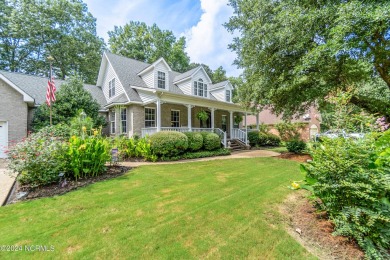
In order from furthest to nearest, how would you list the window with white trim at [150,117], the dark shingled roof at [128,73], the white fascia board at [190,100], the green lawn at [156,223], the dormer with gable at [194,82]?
the dormer with gable at [194,82] → the window with white trim at [150,117] → the dark shingled roof at [128,73] → the white fascia board at [190,100] → the green lawn at [156,223]

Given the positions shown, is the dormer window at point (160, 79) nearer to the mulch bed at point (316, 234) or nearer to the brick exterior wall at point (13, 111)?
the brick exterior wall at point (13, 111)

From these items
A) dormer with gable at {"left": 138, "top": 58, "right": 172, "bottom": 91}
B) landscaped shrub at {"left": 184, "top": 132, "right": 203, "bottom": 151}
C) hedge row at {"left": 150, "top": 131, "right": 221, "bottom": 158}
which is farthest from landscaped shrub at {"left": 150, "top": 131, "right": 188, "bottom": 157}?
dormer with gable at {"left": 138, "top": 58, "right": 172, "bottom": 91}

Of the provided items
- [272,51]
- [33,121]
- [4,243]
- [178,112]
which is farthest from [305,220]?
[33,121]

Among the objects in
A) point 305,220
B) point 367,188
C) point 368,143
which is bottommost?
point 305,220

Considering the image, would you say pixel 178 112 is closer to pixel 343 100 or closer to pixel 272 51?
pixel 272 51

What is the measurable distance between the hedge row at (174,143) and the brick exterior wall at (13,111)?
8.23 m

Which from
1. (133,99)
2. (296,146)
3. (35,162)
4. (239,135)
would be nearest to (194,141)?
(133,99)

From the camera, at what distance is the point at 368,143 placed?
3.04 m

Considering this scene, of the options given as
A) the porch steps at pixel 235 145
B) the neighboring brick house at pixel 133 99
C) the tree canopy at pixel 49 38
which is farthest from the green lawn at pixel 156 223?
the tree canopy at pixel 49 38

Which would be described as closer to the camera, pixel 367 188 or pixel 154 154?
pixel 367 188

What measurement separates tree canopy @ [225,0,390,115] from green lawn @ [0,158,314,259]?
20.5 ft

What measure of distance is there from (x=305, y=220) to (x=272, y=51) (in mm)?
8509

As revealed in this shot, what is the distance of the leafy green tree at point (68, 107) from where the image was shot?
38.2ft

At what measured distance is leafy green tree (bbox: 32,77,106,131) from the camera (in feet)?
38.2
